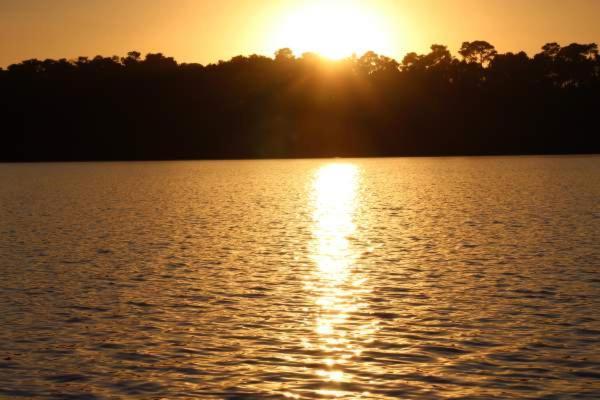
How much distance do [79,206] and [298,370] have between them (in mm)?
61976

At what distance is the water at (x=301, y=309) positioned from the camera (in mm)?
19141

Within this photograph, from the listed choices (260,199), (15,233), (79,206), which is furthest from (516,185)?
(15,233)

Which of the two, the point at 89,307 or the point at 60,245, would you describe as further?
the point at 60,245

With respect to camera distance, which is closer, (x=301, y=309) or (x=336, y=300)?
(x=301, y=309)

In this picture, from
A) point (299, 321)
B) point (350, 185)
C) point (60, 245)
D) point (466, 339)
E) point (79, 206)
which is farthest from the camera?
point (350, 185)

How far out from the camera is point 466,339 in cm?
2295

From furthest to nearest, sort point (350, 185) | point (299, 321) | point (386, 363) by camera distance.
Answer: point (350, 185)
point (299, 321)
point (386, 363)

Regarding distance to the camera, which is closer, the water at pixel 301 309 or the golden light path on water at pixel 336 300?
the water at pixel 301 309

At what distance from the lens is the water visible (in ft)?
62.8

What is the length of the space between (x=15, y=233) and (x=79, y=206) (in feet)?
84.7

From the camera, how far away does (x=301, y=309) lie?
89.6 feet

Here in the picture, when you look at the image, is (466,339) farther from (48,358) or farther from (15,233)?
(15,233)

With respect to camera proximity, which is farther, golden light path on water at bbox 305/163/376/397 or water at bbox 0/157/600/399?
golden light path on water at bbox 305/163/376/397

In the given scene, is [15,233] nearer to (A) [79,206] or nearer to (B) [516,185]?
(A) [79,206]
